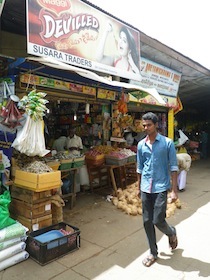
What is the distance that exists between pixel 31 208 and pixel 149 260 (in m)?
1.82

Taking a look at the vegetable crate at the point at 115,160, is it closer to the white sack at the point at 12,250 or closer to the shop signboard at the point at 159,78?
the shop signboard at the point at 159,78

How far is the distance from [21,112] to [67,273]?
2375 millimetres

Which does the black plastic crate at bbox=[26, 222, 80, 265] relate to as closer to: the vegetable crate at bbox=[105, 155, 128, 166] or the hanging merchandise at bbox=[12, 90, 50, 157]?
the hanging merchandise at bbox=[12, 90, 50, 157]

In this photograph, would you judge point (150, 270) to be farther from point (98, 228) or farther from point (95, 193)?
point (95, 193)

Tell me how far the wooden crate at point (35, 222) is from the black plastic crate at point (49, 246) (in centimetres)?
12

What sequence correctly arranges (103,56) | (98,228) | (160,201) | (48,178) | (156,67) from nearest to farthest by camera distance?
1. (160,201)
2. (48,178)
3. (98,228)
4. (103,56)
5. (156,67)

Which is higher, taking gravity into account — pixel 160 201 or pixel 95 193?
pixel 160 201

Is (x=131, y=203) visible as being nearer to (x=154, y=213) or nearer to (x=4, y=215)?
(x=154, y=213)

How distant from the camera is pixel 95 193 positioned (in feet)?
22.1

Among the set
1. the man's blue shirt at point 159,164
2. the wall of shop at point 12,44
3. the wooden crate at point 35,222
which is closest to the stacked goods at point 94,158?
the wooden crate at point 35,222

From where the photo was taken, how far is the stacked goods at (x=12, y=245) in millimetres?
3213

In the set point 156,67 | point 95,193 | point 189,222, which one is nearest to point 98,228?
point 189,222

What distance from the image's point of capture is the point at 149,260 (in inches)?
130

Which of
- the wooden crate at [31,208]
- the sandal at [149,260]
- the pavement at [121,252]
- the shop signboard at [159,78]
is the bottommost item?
the pavement at [121,252]
